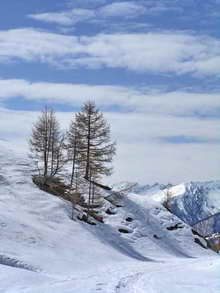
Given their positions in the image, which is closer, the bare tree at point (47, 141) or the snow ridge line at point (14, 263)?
the snow ridge line at point (14, 263)

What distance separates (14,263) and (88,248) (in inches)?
407

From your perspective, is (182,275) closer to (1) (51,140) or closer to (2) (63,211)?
(2) (63,211)

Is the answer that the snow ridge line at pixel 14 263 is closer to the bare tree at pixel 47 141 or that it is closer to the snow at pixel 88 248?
the snow at pixel 88 248

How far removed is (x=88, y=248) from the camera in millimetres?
34250

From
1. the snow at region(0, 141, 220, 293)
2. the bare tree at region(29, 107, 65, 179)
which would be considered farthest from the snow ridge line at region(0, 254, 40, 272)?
the bare tree at region(29, 107, 65, 179)

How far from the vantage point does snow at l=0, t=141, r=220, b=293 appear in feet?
63.8

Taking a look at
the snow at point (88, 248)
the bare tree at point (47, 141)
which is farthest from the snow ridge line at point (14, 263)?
the bare tree at point (47, 141)

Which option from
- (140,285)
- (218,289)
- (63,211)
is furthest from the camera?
(63,211)

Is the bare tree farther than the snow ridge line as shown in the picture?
Yes

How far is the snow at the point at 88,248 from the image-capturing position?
1945 centimetres

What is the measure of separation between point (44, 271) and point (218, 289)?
941 centimetres

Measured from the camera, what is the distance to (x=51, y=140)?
49.7 metres

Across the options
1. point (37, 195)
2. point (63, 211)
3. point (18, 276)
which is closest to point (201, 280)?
point (18, 276)

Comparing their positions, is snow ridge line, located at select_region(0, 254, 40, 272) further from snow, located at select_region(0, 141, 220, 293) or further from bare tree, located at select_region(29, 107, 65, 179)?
bare tree, located at select_region(29, 107, 65, 179)
